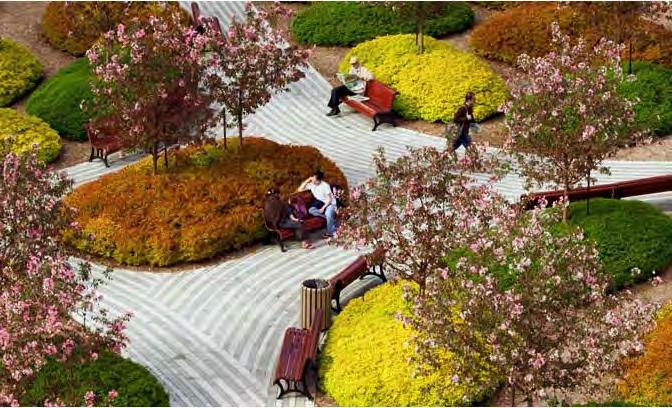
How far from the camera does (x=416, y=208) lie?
19297 mm

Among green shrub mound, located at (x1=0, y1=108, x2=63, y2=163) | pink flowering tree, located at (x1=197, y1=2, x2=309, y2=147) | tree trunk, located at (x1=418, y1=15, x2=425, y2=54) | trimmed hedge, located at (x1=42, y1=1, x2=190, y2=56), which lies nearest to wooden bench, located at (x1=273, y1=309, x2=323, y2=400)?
pink flowering tree, located at (x1=197, y1=2, x2=309, y2=147)

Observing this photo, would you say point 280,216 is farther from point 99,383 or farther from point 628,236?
point 99,383

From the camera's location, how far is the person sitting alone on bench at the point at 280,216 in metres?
23.6

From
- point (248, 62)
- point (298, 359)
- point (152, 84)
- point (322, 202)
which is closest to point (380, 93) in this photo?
point (248, 62)

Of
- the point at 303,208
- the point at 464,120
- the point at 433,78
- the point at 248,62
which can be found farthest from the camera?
the point at 433,78

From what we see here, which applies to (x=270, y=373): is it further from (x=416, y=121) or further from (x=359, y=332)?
(x=416, y=121)

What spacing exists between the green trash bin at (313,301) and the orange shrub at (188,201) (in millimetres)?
3107

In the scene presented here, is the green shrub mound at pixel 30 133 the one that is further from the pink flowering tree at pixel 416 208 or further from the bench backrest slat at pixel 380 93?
the pink flowering tree at pixel 416 208

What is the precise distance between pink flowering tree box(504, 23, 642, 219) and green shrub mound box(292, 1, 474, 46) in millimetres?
10763

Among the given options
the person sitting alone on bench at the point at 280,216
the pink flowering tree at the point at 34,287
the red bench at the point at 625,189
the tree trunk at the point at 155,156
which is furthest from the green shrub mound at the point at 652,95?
the pink flowering tree at the point at 34,287

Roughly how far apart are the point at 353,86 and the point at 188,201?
6.92 metres

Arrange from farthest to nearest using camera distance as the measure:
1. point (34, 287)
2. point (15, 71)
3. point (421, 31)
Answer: point (15, 71)
point (421, 31)
point (34, 287)

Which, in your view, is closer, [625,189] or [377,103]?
[625,189]

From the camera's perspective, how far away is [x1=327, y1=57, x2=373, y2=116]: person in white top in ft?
97.8
